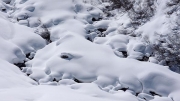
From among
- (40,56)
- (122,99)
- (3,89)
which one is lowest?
(3,89)

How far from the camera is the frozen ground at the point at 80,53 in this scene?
4.94 meters

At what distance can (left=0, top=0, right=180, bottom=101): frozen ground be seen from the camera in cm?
494

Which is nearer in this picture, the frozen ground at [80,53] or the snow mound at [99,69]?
the frozen ground at [80,53]

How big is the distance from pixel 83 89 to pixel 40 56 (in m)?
1.76

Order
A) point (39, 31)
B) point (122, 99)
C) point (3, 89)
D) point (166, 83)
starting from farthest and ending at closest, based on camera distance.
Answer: point (39, 31)
point (166, 83)
point (122, 99)
point (3, 89)

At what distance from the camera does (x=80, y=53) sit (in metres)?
5.99

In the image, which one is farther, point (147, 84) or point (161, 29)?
point (161, 29)

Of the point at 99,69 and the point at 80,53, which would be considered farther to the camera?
the point at 80,53

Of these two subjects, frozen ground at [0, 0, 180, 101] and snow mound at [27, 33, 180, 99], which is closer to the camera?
frozen ground at [0, 0, 180, 101]

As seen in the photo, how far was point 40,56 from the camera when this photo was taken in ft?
20.2

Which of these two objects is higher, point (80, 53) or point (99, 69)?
point (80, 53)

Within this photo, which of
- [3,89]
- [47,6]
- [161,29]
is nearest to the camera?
Result: [3,89]

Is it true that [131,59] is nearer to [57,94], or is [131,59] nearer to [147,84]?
[147,84]

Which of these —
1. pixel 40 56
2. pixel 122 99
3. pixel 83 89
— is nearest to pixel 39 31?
pixel 40 56
